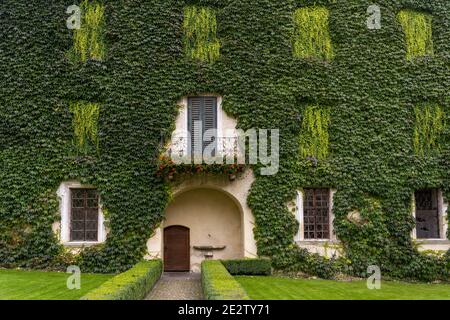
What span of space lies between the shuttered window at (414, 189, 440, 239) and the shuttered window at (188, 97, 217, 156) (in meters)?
8.50

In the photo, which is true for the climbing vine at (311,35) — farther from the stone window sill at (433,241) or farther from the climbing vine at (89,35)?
the stone window sill at (433,241)

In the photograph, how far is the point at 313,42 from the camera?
61.5ft

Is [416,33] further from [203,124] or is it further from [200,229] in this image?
[200,229]

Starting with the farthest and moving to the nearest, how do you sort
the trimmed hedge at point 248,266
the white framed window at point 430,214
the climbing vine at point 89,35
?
1. the climbing vine at point 89,35
2. the white framed window at point 430,214
3. the trimmed hedge at point 248,266

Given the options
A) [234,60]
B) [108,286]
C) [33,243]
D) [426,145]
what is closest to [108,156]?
[33,243]

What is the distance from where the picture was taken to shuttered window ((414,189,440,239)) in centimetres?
1797

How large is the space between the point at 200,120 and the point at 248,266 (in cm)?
590

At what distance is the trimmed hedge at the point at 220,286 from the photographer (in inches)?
371

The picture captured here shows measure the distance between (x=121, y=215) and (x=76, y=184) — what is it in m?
2.15

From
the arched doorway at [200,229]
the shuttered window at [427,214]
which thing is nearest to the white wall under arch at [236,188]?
the arched doorway at [200,229]

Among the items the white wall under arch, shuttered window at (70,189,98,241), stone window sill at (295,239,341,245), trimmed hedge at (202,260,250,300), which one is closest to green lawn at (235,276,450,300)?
trimmed hedge at (202,260,250,300)

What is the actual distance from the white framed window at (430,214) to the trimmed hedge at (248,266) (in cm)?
610

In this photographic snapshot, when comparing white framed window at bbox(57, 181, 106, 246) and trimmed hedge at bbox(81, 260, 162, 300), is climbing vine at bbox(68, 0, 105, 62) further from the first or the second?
trimmed hedge at bbox(81, 260, 162, 300)

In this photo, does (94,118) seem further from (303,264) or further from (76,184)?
(303,264)
